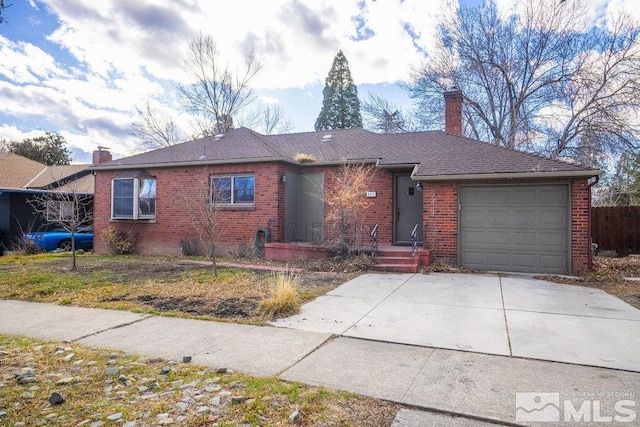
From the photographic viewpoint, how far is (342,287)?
7715 millimetres

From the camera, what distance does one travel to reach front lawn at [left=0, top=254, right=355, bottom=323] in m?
6.12

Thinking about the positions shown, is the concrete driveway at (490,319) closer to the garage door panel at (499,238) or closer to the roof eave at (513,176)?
the garage door panel at (499,238)

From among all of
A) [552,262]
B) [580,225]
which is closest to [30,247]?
[552,262]

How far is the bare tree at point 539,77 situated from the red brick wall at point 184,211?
12.2 metres

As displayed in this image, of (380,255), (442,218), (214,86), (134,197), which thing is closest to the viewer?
(380,255)

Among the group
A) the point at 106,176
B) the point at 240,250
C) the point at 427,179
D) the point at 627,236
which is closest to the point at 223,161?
the point at 240,250

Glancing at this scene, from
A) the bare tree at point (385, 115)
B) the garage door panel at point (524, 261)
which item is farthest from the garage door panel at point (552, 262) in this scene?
the bare tree at point (385, 115)

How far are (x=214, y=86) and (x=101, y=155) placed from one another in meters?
9.98

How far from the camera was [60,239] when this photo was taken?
1611cm

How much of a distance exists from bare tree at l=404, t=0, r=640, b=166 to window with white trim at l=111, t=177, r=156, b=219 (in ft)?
46.7

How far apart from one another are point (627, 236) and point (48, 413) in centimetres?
1762

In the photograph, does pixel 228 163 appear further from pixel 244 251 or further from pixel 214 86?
pixel 214 86

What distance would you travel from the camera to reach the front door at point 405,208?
39.3 ft

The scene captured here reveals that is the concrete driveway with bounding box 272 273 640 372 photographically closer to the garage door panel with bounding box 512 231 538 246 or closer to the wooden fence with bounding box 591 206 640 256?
the garage door panel with bounding box 512 231 538 246
